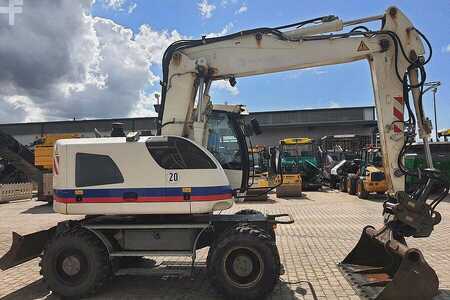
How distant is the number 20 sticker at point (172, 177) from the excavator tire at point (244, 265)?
1.08 meters

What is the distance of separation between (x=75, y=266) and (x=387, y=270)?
4609mm

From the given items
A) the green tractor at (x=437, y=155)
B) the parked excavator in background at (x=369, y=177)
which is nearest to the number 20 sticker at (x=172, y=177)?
the parked excavator in background at (x=369, y=177)

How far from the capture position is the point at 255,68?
661 centimetres

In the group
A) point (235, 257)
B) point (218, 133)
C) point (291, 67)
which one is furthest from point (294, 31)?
point (235, 257)

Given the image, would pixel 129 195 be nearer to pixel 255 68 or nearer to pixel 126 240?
pixel 126 240

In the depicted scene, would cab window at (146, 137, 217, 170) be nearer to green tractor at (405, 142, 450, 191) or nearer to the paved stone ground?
the paved stone ground

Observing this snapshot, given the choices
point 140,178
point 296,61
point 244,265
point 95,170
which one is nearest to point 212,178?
point 140,178

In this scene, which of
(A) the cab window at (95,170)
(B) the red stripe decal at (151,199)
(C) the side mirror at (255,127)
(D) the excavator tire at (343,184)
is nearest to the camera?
(B) the red stripe decal at (151,199)

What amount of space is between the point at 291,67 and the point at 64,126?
47.9 m

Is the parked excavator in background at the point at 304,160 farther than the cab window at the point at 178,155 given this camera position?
Yes

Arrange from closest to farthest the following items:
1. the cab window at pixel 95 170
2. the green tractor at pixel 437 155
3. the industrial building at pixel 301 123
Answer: the cab window at pixel 95 170 → the green tractor at pixel 437 155 → the industrial building at pixel 301 123

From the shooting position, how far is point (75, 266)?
6008 millimetres

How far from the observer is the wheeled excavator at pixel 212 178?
18.5 ft

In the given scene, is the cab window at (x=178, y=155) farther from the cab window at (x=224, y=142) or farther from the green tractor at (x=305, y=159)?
the green tractor at (x=305, y=159)
